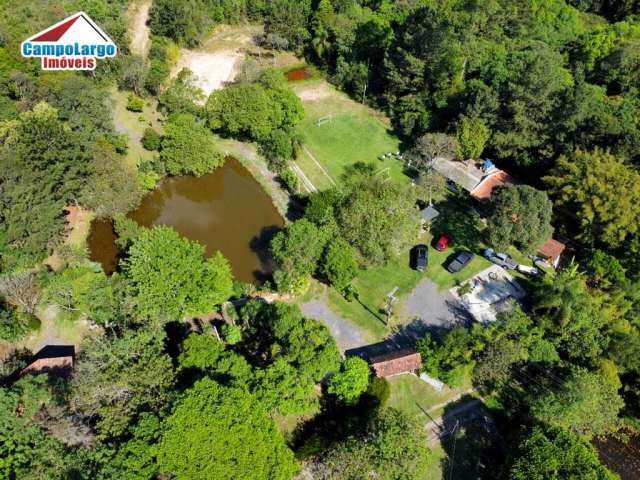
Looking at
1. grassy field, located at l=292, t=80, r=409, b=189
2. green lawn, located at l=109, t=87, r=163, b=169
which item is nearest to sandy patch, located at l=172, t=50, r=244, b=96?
green lawn, located at l=109, t=87, r=163, b=169

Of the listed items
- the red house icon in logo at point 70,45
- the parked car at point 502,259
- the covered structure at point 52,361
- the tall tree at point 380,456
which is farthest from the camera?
the red house icon in logo at point 70,45

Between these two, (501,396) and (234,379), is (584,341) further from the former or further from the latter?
(234,379)

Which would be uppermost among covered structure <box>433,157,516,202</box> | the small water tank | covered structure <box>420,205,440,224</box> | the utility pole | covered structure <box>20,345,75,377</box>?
the small water tank

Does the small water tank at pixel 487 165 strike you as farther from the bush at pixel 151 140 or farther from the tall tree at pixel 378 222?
the bush at pixel 151 140

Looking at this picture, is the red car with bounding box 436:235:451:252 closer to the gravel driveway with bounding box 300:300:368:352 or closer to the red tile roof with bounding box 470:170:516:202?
the red tile roof with bounding box 470:170:516:202

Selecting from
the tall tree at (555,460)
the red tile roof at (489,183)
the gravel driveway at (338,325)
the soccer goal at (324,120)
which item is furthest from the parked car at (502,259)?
the soccer goal at (324,120)

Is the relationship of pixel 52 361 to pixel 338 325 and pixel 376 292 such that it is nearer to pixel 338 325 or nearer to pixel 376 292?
pixel 338 325
